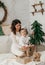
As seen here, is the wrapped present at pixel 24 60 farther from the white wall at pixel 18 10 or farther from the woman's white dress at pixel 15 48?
the white wall at pixel 18 10

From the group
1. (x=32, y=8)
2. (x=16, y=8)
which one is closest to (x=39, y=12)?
(x=32, y=8)

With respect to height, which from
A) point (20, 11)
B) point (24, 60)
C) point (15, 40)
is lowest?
point (24, 60)

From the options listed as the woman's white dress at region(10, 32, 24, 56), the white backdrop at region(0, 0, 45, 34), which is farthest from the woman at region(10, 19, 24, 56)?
the white backdrop at region(0, 0, 45, 34)

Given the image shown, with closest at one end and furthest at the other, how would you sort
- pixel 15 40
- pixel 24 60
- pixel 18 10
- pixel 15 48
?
1. pixel 24 60
2. pixel 15 48
3. pixel 15 40
4. pixel 18 10

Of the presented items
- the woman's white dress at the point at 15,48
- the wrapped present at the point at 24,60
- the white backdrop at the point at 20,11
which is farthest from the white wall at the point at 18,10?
the wrapped present at the point at 24,60

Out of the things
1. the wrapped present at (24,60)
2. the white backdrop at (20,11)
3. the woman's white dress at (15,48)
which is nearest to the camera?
the wrapped present at (24,60)

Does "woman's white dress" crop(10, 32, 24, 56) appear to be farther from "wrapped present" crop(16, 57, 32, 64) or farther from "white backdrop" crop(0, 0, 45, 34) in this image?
"white backdrop" crop(0, 0, 45, 34)

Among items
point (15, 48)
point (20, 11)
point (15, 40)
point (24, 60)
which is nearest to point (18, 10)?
point (20, 11)

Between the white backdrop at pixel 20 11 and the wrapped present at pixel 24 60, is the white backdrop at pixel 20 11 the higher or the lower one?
the higher one

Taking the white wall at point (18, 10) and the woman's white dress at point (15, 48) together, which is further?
the white wall at point (18, 10)

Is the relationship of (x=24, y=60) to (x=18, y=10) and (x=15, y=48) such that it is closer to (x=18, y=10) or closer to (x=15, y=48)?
(x=15, y=48)

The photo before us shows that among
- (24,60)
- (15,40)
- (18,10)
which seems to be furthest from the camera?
(18,10)

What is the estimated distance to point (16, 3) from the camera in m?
4.21

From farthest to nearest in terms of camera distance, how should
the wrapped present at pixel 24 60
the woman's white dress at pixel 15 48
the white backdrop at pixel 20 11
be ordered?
the white backdrop at pixel 20 11 < the woman's white dress at pixel 15 48 < the wrapped present at pixel 24 60
